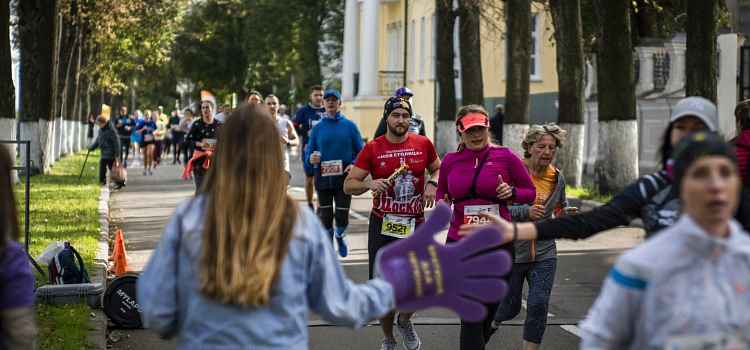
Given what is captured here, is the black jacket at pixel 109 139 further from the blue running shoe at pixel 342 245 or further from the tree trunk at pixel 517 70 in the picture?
the blue running shoe at pixel 342 245

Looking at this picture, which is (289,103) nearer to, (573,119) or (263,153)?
(573,119)

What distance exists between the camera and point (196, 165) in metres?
14.9

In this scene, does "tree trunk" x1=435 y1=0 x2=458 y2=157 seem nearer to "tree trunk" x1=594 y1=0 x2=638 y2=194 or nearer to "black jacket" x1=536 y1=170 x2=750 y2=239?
"tree trunk" x1=594 y1=0 x2=638 y2=194

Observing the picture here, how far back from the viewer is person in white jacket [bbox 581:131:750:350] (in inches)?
115

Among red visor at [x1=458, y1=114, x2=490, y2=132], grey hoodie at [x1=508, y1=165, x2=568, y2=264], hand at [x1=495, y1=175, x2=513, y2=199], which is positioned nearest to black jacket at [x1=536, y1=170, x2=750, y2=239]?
hand at [x1=495, y1=175, x2=513, y2=199]

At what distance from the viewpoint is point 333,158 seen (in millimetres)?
12656

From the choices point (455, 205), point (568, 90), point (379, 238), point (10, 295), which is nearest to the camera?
point (10, 295)

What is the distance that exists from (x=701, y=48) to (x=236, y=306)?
1484cm

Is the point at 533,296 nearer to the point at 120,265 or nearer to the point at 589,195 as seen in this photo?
the point at 120,265

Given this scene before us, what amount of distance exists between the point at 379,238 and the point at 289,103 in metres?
59.2

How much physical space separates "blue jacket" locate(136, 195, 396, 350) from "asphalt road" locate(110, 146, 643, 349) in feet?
3.71

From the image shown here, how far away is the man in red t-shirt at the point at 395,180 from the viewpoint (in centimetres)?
→ 776

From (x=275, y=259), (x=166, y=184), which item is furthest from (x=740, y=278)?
(x=166, y=184)

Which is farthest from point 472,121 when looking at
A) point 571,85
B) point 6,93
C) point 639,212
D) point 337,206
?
point 6,93
